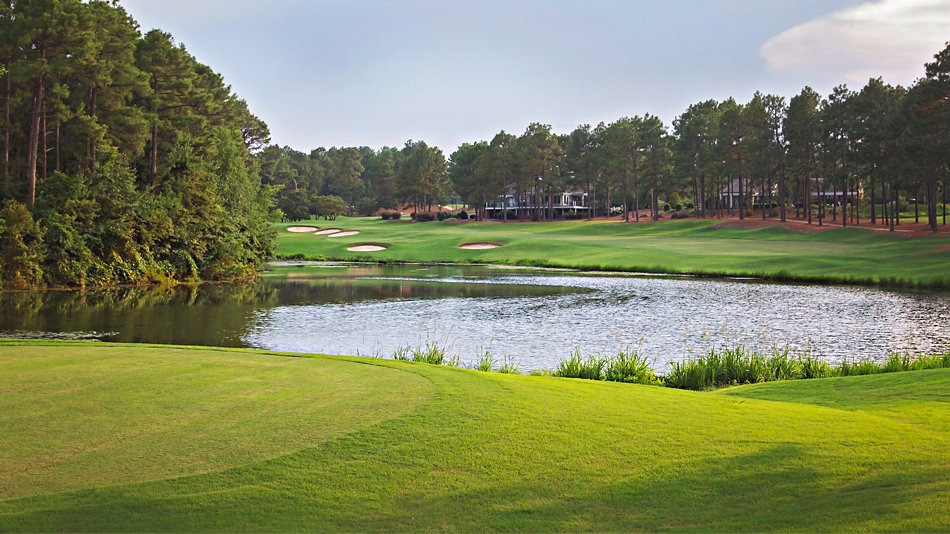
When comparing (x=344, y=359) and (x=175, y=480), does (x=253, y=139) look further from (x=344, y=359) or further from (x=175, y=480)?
(x=175, y=480)

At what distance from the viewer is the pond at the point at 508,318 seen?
58.1ft

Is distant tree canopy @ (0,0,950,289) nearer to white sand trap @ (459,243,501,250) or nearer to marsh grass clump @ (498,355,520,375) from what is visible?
white sand trap @ (459,243,501,250)

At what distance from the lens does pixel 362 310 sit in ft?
81.6

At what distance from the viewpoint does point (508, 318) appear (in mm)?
22781

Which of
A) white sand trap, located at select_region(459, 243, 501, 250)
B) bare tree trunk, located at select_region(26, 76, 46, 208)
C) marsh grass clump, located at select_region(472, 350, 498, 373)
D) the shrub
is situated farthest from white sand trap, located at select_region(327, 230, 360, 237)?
marsh grass clump, located at select_region(472, 350, 498, 373)

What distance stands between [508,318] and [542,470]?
56.6ft

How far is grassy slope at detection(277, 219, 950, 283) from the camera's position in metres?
38.0

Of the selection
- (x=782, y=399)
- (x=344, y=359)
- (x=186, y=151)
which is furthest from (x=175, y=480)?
(x=186, y=151)

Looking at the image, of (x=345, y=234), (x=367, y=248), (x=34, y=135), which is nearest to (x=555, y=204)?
(x=345, y=234)

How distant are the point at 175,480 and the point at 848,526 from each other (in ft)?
14.6

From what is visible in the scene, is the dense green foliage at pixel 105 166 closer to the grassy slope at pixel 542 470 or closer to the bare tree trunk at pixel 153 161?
the bare tree trunk at pixel 153 161

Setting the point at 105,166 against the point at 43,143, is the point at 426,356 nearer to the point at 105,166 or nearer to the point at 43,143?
the point at 105,166

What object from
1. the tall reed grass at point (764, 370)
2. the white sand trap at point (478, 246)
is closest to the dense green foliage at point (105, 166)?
the white sand trap at point (478, 246)

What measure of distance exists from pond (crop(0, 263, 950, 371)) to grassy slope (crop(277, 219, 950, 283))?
6.34m
